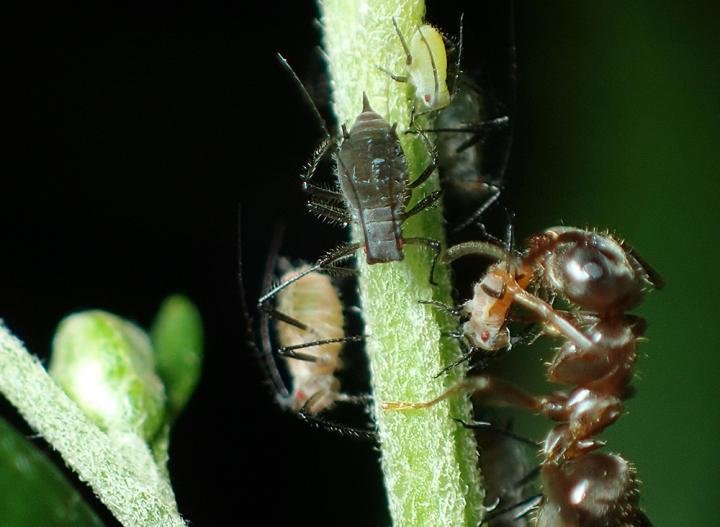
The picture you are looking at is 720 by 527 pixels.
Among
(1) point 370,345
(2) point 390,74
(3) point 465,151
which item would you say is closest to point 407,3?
(2) point 390,74

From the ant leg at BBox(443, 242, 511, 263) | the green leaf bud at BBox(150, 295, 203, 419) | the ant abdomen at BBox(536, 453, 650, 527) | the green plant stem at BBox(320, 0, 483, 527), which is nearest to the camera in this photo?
the green plant stem at BBox(320, 0, 483, 527)

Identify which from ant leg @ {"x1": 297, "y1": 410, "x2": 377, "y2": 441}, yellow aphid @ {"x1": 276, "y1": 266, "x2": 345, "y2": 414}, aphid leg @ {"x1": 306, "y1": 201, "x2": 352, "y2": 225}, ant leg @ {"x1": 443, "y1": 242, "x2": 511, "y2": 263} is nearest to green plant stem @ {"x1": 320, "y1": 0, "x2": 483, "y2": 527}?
ant leg @ {"x1": 443, "y1": 242, "x2": 511, "y2": 263}

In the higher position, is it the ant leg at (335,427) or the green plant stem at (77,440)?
the green plant stem at (77,440)

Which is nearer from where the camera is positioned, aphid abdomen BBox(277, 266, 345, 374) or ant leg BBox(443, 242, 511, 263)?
ant leg BBox(443, 242, 511, 263)

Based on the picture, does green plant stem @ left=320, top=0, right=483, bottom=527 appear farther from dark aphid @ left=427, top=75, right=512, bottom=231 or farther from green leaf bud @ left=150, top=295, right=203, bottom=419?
dark aphid @ left=427, top=75, right=512, bottom=231

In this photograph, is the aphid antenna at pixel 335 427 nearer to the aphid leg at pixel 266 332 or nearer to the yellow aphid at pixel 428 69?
the aphid leg at pixel 266 332

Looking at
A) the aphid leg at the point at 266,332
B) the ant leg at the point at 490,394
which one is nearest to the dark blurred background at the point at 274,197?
the aphid leg at the point at 266,332

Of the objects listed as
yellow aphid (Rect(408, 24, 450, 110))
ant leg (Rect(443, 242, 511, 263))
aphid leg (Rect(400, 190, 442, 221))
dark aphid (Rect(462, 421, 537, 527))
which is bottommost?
dark aphid (Rect(462, 421, 537, 527))
